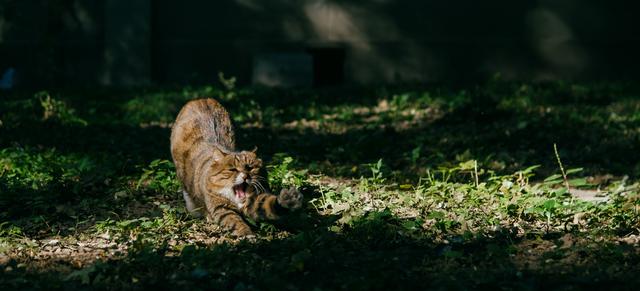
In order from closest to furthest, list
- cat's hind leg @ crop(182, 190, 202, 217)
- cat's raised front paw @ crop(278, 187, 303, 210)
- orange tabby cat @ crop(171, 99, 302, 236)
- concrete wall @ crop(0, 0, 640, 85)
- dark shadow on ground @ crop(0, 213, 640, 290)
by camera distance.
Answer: dark shadow on ground @ crop(0, 213, 640, 290) → cat's raised front paw @ crop(278, 187, 303, 210) → orange tabby cat @ crop(171, 99, 302, 236) → cat's hind leg @ crop(182, 190, 202, 217) → concrete wall @ crop(0, 0, 640, 85)

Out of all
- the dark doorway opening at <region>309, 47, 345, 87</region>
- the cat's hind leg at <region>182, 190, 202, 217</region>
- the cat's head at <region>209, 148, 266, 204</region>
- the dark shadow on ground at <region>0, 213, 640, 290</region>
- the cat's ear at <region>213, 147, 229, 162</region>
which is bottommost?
the dark shadow on ground at <region>0, 213, 640, 290</region>

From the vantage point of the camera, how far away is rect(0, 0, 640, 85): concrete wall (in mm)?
14828

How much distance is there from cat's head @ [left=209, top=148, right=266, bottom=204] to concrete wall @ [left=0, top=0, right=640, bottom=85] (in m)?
8.70

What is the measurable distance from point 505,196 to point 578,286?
85.5 inches

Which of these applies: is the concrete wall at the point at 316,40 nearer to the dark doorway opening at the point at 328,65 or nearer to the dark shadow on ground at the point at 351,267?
the dark doorway opening at the point at 328,65

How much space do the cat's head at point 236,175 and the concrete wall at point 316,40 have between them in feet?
28.5

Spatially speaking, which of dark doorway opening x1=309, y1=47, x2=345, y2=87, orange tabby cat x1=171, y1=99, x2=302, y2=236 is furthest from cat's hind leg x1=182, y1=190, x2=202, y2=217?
dark doorway opening x1=309, y1=47, x2=345, y2=87

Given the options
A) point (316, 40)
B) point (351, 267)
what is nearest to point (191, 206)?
point (351, 267)

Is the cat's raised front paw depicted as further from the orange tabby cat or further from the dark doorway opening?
the dark doorway opening

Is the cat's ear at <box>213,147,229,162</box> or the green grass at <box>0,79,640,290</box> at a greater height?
the cat's ear at <box>213,147,229,162</box>

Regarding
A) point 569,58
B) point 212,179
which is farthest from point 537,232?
point 569,58

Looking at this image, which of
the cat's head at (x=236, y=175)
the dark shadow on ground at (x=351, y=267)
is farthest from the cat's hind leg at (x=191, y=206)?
the dark shadow on ground at (x=351, y=267)

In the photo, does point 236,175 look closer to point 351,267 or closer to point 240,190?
point 240,190

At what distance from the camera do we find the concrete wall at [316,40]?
1483 cm
